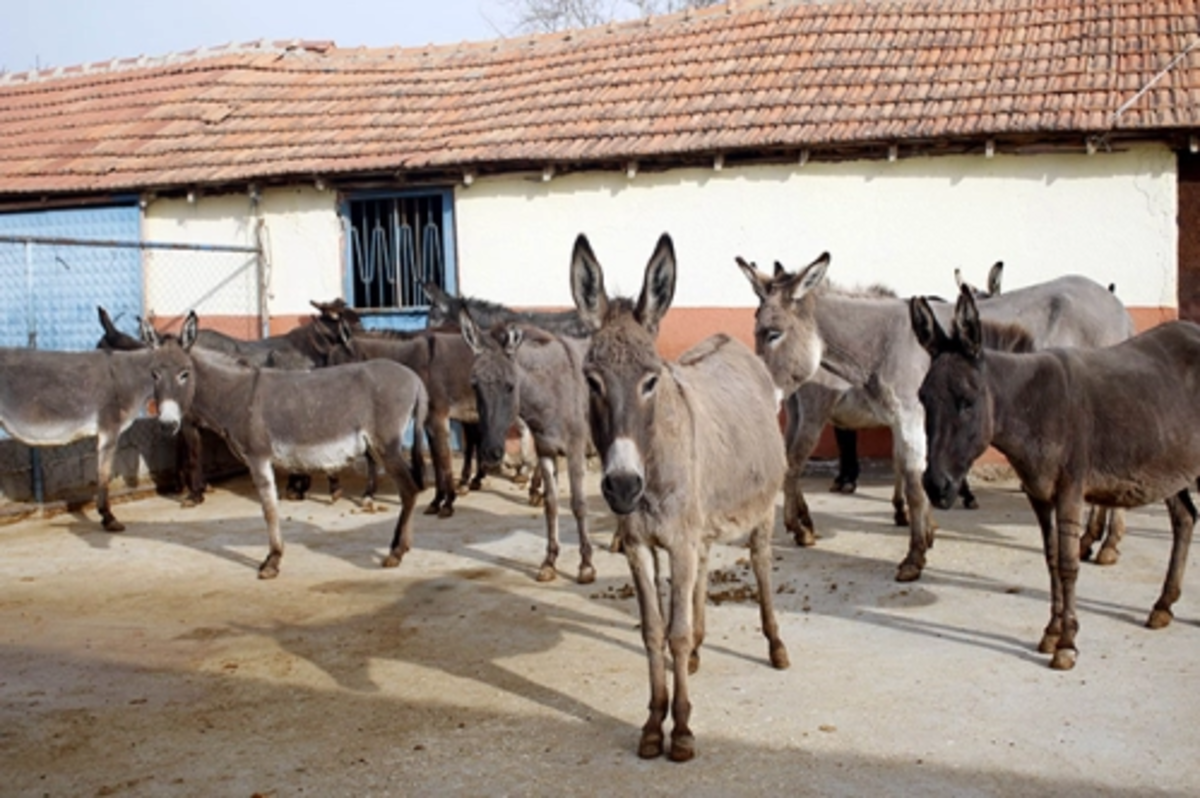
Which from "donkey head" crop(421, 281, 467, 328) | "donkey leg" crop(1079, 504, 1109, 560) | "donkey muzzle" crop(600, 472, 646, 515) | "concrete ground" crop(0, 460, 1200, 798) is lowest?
"concrete ground" crop(0, 460, 1200, 798)

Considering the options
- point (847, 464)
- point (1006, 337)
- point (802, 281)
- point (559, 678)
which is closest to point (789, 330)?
point (802, 281)

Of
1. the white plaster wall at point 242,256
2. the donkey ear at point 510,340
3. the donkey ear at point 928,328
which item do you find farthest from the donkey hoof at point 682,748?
the white plaster wall at point 242,256

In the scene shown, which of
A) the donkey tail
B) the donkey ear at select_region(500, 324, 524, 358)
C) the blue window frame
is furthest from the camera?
the blue window frame

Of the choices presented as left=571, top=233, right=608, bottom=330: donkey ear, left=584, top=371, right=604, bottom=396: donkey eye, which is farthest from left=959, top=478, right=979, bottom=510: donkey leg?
left=584, top=371, right=604, bottom=396: donkey eye

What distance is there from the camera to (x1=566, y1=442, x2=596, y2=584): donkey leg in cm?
720

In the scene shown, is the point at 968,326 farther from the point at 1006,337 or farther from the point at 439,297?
the point at 439,297

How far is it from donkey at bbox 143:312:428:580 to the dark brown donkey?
410 cm

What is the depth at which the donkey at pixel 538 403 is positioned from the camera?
7.45 meters

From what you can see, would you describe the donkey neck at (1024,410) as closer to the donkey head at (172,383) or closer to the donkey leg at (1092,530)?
the donkey leg at (1092,530)

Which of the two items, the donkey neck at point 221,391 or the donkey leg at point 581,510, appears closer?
the donkey leg at point 581,510

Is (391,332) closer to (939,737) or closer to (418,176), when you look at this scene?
(418,176)

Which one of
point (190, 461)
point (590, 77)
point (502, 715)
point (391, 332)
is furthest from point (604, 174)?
point (502, 715)

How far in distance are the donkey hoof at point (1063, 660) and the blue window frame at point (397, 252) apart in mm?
9319

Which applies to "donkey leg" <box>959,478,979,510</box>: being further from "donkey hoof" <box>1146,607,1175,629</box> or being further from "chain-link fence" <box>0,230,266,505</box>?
"chain-link fence" <box>0,230,266,505</box>
